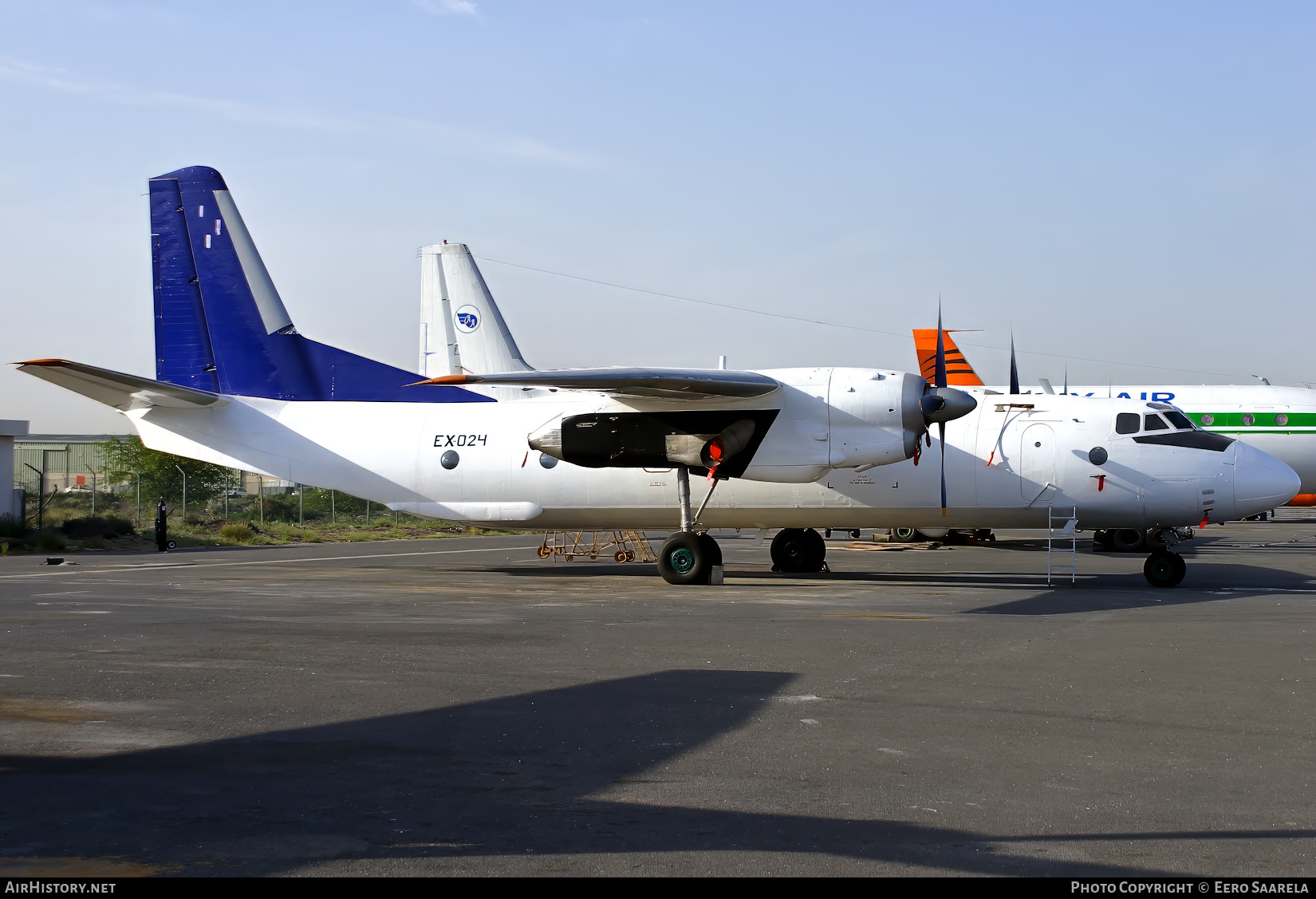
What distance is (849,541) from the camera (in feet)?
113

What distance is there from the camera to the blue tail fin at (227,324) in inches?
859

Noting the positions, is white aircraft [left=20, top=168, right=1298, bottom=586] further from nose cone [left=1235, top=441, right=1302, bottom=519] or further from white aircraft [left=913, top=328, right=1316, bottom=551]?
white aircraft [left=913, top=328, right=1316, bottom=551]

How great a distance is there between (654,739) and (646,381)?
10302mm

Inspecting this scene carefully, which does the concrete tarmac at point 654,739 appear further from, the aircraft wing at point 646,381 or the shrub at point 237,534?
the shrub at point 237,534

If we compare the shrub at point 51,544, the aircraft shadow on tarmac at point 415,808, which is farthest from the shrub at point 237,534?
the aircraft shadow on tarmac at point 415,808

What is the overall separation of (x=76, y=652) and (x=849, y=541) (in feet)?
89.3

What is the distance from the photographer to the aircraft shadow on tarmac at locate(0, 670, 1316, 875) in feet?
15.2

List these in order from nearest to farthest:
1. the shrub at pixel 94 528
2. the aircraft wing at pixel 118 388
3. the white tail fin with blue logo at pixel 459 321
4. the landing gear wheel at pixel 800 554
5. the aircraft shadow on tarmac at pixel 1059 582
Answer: the aircraft shadow on tarmac at pixel 1059 582, the aircraft wing at pixel 118 388, the landing gear wheel at pixel 800 554, the white tail fin with blue logo at pixel 459 321, the shrub at pixel 94 528

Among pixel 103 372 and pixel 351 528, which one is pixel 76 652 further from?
pixel 351 528

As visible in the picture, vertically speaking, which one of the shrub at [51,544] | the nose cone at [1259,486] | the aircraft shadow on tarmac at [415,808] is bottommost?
the aircraft shadow on tarmac at [415,808]

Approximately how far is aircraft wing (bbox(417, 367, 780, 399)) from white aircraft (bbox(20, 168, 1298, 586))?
5 cm

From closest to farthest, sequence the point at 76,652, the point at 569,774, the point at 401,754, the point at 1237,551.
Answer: the point at 569,774 → the point at 401,754 → the point at 76,652 → the point at 1237,551

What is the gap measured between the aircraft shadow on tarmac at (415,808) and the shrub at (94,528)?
1126 inches
